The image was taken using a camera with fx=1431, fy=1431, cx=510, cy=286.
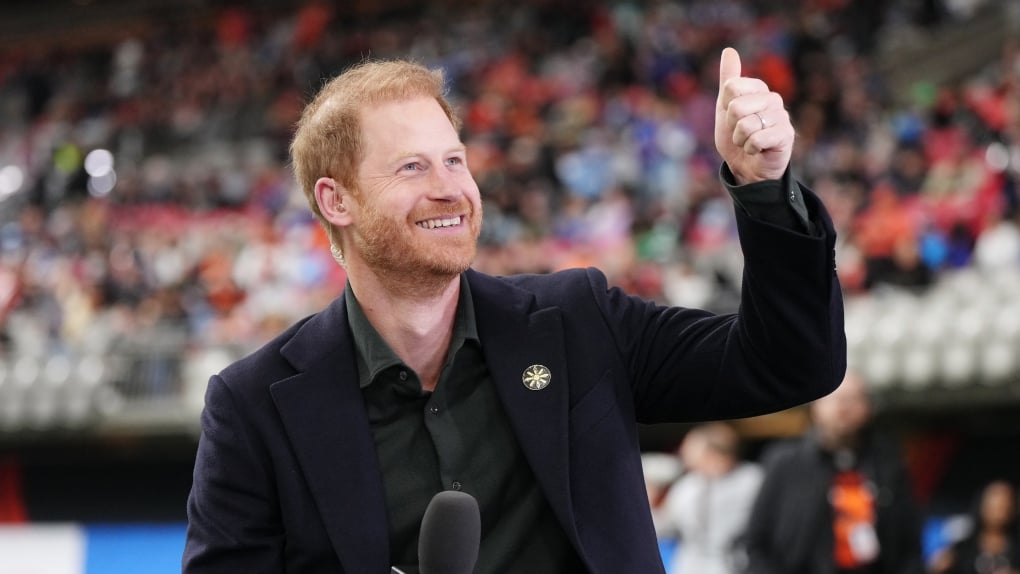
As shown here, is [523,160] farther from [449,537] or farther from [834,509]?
[449,537]

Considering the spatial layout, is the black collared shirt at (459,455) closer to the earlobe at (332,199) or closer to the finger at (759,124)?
the earlobe at (332,199)

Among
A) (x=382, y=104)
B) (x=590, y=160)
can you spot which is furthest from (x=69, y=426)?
(x=382, y=104)

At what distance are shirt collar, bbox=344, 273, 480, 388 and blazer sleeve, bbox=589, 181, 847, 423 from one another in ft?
0.71

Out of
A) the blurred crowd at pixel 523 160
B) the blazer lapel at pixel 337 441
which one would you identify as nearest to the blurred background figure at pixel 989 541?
the blurred crowd at pixel 523 160

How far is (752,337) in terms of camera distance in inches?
85.0

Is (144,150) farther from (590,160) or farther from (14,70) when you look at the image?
(590,160)

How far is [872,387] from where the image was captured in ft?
34.0

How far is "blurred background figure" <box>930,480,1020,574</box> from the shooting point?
275 inches

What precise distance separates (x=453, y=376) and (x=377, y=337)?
148 millimetres

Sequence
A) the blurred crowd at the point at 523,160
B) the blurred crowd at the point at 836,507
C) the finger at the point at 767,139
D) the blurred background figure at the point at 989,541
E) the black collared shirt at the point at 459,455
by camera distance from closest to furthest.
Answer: the finger at the point at 767,139, the black collared shirt at the point at 459,455, the blurred crowd at the point at 836,507, the blurred background figure at the point at 989,541, the blurred crowd at the point at 523,160

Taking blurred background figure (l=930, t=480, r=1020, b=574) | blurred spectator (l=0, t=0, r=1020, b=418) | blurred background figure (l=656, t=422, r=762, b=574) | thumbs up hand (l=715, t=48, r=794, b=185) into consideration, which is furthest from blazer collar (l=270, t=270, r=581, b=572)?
blurred spectator (l=0, t=0, r=1020, b=418)

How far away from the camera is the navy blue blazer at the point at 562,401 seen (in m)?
2.12

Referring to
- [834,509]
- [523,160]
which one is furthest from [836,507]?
[523,160]

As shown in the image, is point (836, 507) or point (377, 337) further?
point (836, 507)
